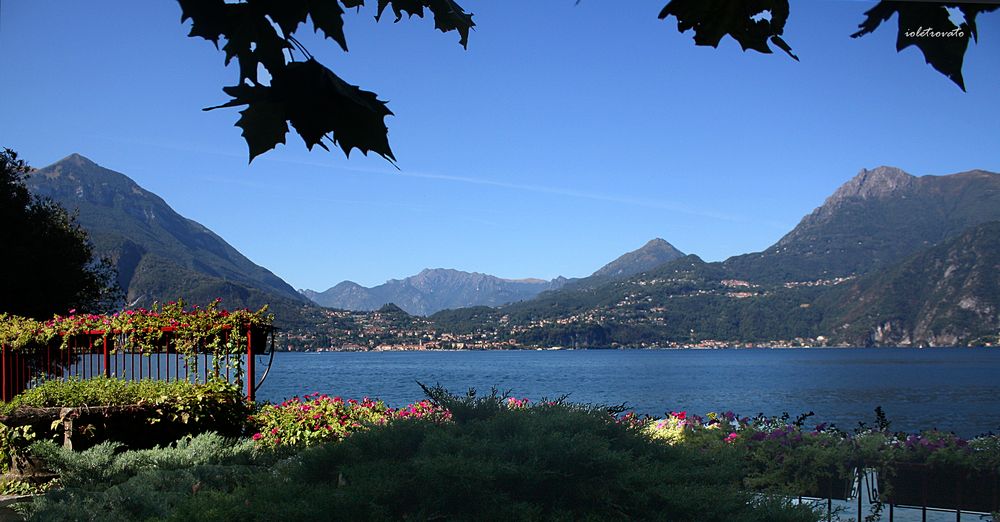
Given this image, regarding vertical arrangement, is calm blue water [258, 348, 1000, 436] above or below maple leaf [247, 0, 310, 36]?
below

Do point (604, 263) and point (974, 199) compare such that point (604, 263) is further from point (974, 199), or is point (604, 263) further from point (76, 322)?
point (76, 322)

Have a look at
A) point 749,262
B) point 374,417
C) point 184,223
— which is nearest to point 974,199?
point 749,262

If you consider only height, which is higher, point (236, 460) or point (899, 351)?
point (236, 460)

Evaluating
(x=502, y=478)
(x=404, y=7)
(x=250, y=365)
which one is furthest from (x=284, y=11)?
(x=250, y=365)

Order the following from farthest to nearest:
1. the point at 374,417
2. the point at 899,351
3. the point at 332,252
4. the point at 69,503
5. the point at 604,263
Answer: the point at 604,263 → the point at 899,351 → the point at 374,417 → the point at 332,252 → the point at 69,503

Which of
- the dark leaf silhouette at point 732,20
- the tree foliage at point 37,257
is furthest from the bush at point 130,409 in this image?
the tree foliage at point 37,257

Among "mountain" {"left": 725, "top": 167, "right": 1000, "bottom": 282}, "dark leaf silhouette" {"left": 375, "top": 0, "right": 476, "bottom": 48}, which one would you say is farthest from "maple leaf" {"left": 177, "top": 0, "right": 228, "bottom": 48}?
"mountain" {"left": 725, "top": 167, "right": 1000, "bottom": 282}

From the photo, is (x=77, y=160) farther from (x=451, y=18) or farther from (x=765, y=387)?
(x=451, y=18)

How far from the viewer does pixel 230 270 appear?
72.0m

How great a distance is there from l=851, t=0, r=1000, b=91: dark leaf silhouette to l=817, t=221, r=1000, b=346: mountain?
62.4 m

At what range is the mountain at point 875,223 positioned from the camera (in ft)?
261

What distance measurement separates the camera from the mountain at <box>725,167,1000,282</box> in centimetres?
7950

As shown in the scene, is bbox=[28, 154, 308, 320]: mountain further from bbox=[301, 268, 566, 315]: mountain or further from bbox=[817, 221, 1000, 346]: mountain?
bbox=[301, 268, 566, 315]: mountain

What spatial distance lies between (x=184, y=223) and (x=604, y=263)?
12307 centimetres
